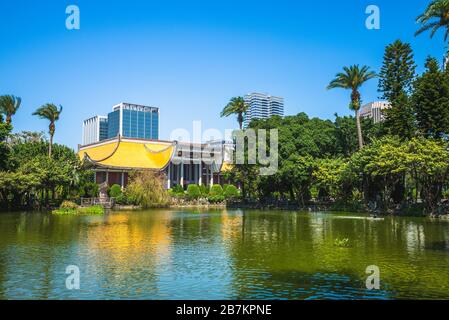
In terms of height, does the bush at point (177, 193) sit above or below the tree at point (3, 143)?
below

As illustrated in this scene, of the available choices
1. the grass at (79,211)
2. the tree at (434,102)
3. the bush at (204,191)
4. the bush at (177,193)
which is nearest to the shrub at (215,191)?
the bush at (204,191)

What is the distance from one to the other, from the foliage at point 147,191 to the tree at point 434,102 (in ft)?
91.3

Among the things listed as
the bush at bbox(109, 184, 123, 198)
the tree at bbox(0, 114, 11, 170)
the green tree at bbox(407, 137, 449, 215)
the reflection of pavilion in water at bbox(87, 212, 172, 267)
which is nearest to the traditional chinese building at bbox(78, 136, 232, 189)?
the bush at bbox(109, 184, 123, 198)

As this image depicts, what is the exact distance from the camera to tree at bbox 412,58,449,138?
36.6 meters

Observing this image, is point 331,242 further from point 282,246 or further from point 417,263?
point 417,263

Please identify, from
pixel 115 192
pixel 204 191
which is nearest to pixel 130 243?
pixel 115 192

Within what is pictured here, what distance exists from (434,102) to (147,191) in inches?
1172

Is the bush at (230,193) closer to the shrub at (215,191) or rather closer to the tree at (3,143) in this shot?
the shrub at (215,191)

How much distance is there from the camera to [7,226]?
86.1 feet

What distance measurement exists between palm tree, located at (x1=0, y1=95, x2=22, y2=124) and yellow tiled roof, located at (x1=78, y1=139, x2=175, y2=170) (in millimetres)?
11631

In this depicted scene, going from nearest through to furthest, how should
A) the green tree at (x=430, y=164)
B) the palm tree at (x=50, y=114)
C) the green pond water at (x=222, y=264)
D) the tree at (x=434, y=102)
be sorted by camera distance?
the green pond water at (x=222, y=264) → the green tree at (x=430, y=164) → the tree at (x=434, y=102) → the palm tree at (x=50, y=114)

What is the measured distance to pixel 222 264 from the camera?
1417cm

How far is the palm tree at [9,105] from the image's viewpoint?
145 ft
